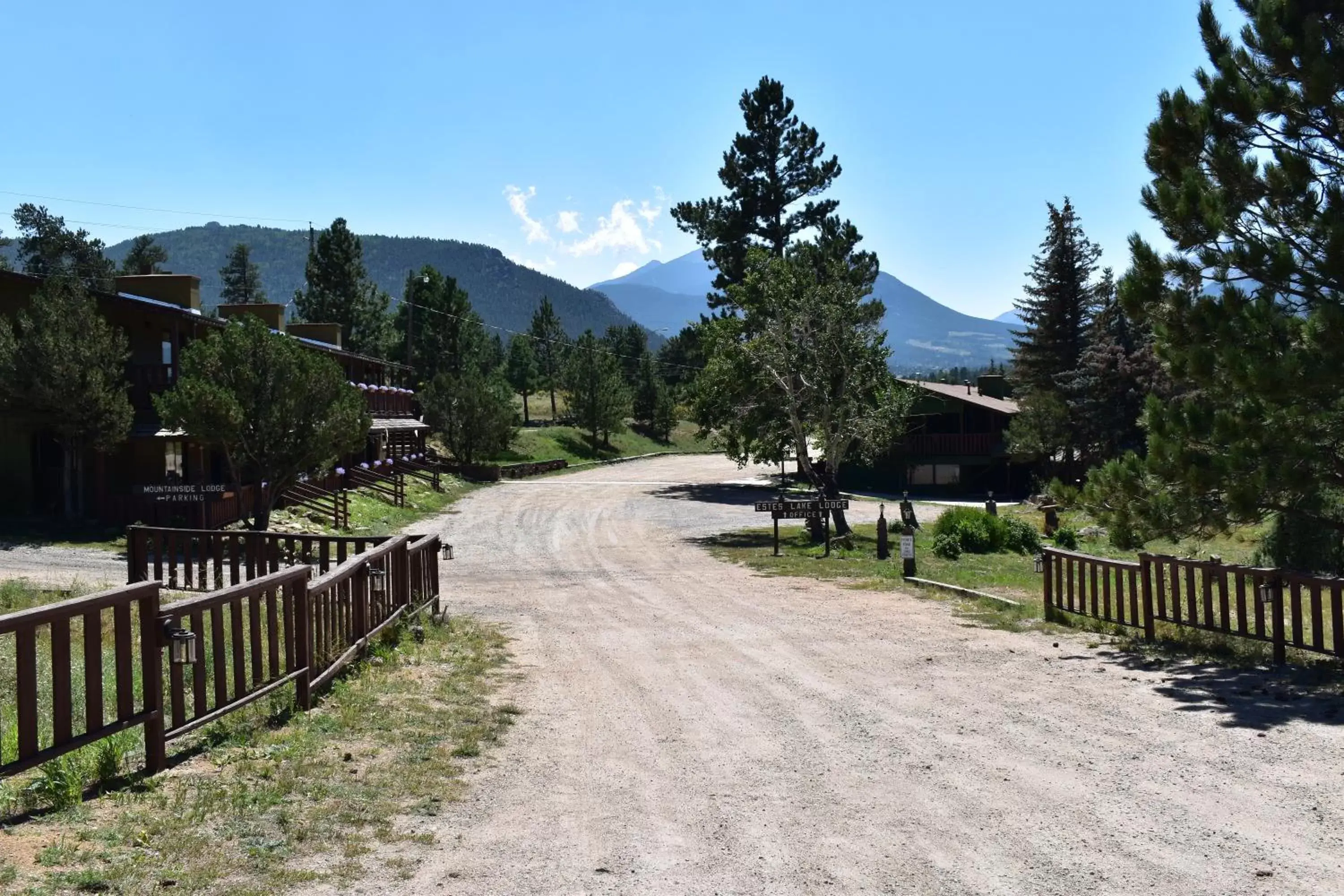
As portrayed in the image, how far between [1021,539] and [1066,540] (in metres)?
2.38

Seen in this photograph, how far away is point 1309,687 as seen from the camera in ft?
31.4

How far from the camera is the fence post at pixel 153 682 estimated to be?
6262 millimetres

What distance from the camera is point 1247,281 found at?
37.6ft

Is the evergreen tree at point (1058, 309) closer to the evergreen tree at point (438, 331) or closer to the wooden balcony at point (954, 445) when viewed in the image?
the wooden balcony at point (954, 445)

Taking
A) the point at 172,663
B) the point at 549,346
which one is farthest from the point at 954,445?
the point at 549,346

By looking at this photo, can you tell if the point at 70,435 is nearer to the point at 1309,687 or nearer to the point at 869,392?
the point at 869,392

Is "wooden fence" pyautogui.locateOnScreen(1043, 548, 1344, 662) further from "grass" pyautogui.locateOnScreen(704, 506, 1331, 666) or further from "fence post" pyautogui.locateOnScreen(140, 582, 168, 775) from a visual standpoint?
"fence post" pyautogui.locateOnScreen(140, 582, 168, 775)

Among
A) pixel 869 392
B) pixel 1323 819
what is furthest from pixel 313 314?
pixel 1323 819

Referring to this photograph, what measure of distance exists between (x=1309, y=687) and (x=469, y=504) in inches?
1446

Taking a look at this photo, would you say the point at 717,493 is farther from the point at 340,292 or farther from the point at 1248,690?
the point at 1248,690

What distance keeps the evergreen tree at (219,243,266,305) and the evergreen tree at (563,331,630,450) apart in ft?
141

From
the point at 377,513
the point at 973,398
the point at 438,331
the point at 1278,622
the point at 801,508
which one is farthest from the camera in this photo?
the point at 438,331

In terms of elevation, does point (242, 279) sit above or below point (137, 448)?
above

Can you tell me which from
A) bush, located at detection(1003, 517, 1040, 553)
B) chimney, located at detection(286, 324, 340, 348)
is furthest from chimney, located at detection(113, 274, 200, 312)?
bush, located at detection(1003, 517, 1040, 553)
